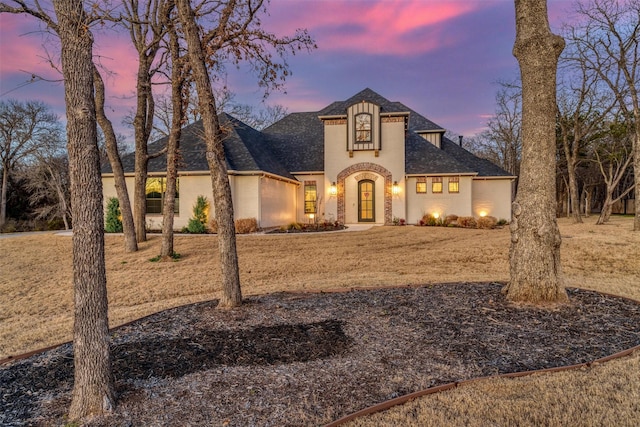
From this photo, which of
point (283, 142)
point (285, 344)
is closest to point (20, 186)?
point (283, 142)

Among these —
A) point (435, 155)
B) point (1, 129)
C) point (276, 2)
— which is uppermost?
point (1, 129)

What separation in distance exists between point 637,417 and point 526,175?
127 inches

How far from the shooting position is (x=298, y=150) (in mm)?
20859

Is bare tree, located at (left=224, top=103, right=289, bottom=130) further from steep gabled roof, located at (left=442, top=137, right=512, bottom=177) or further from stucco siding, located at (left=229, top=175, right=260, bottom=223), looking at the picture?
stucco siding, located at (left=229, top=175, right=260, bottom=223)

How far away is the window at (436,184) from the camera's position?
18.7 meters

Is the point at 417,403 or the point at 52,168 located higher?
the point at 52,168

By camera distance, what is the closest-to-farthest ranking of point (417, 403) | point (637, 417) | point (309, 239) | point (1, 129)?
1. point (637, 417)
2. point (417, 403)
3. point (309, 239)
4. point (1, 129)

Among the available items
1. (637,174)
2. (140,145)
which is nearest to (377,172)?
(637,174)

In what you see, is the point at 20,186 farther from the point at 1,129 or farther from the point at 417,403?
the point at 417,403

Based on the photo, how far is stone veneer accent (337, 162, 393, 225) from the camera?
18297 mm

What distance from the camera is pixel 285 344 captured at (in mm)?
3701

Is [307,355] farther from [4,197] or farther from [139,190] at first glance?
[4,197]

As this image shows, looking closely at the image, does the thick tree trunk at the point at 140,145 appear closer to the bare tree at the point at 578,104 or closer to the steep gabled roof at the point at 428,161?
the steep gabled roof at the point at 428,161

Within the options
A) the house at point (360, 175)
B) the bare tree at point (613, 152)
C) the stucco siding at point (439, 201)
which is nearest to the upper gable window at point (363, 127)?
the house at point (360, 175)
